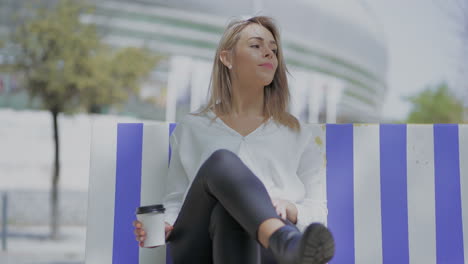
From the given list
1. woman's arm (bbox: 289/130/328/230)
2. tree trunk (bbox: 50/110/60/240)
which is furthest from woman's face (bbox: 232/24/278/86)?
tree trunk (bbox: 50/110/60/240)

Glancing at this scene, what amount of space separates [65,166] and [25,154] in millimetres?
1891

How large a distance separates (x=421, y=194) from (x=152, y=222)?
1.26 m

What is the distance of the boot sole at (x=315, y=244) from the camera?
4.08ft

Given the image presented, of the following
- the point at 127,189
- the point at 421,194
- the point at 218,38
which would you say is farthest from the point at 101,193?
the point at 218,38

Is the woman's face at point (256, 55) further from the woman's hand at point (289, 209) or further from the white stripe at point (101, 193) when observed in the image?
the white stripe at point (101, 193)

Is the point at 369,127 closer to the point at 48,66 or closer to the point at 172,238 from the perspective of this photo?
the point at 172,238

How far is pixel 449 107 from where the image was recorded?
38969mm

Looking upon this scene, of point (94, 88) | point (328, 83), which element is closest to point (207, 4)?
point (328, 83)

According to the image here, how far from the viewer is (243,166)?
1574mm

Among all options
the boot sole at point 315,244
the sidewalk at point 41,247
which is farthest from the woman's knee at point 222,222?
the sidewalk at point 41,247

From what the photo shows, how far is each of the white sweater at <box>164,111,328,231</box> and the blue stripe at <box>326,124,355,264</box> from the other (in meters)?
0.14

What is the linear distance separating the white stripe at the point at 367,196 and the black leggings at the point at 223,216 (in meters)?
0.72

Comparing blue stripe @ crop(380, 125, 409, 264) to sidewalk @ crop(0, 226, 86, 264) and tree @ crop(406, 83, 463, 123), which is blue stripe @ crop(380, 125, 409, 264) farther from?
tree @ crop(406, 83, 463, 123)

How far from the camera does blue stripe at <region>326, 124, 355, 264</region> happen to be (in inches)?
86.4
